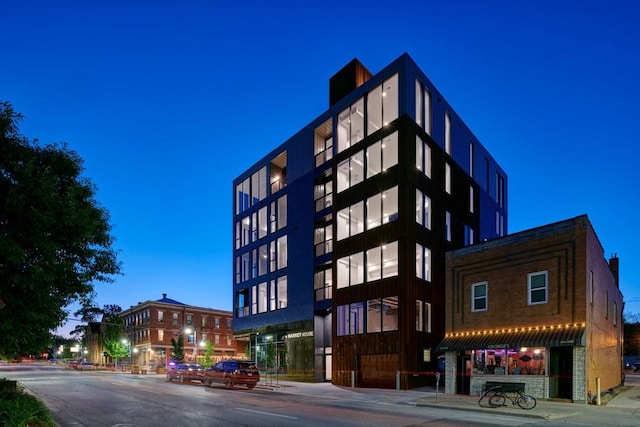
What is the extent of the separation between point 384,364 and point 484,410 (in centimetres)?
1220

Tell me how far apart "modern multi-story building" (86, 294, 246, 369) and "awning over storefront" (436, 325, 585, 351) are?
55.9 metres

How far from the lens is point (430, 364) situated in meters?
30.5

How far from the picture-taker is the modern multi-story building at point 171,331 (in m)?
77.4

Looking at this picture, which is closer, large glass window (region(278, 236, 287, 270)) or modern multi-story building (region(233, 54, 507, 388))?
modern multi-story building (region(233, 54, 507, 388))

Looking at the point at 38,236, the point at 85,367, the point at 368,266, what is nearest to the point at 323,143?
the point at 368,266

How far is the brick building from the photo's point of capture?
21.3m

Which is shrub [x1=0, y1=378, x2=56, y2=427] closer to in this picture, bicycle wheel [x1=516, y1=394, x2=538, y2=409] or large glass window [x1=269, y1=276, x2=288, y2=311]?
bicycle wheel [x1=516, y1=394, x2=538, y2=409]

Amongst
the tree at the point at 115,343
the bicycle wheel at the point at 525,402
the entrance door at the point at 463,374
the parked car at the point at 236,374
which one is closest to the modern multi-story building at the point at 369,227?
the entrance door at the point at 463,374

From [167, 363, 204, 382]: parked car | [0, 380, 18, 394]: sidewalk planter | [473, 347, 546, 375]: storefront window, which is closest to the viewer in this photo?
[0, 380, 18, 394]: sidewalk planter

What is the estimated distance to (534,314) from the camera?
2289cm

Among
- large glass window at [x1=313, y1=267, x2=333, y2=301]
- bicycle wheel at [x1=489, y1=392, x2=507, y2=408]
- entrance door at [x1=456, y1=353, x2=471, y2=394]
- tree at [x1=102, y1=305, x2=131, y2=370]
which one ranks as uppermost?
large glass window at [x1=313, y1=267, x2=333, y2=301]

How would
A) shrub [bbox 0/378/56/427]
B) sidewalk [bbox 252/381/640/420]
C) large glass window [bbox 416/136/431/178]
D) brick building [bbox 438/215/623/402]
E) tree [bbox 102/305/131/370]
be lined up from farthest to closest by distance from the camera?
tree [bbox 102/305/131/370]
large glass window [bbox 416/136/431/178]
brick building [bbox 438/215/623/402]
sidewalk [bbox 252/381/640/420]
shrub [bbox 0/378/56/427]

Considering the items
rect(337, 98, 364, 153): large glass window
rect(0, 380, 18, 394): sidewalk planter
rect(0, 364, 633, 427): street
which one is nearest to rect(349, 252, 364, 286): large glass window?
rect(337, 98, 364, 153): large glass window

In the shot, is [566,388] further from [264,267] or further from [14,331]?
[264,267]
